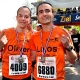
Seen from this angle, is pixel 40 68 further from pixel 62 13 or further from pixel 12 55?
pixel 62 13

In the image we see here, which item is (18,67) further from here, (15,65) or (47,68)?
(47,68)

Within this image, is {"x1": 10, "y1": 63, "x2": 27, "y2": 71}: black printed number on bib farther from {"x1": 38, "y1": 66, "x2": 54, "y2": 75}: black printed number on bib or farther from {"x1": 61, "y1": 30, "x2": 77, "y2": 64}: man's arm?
{"x1": 61, "y1": 30, "x2": 77, "y2": 64}: man's arm

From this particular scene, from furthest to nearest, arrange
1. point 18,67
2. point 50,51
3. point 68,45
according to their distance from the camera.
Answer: point 18,67 < point 50,51 < point 68,45

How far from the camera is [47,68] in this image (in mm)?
2654

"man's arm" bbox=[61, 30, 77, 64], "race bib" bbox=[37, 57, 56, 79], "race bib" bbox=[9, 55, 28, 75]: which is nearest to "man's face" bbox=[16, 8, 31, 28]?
"race bib" bbox=[9, 55, 28, 75]

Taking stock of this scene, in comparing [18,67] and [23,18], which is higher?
[23,18]

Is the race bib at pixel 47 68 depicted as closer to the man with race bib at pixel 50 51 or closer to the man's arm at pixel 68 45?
the man with race bib at pixel 50 51

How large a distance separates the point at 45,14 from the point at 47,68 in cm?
65

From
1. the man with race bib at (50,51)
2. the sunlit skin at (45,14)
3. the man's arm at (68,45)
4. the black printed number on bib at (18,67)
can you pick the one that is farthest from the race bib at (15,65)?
the man's arm at (68,45)

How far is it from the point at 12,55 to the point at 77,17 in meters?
8.53

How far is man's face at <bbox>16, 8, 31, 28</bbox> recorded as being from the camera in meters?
3.23

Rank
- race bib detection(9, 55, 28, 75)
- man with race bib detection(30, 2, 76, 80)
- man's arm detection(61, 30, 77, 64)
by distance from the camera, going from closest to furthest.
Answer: man's arm detection(61, 30, 77, 64), man with race bib detection(30, 2, 76, 80), race bib detection(9, 55, 28, 75)

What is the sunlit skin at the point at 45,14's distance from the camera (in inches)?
106

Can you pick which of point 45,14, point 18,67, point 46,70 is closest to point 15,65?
point 18,67
